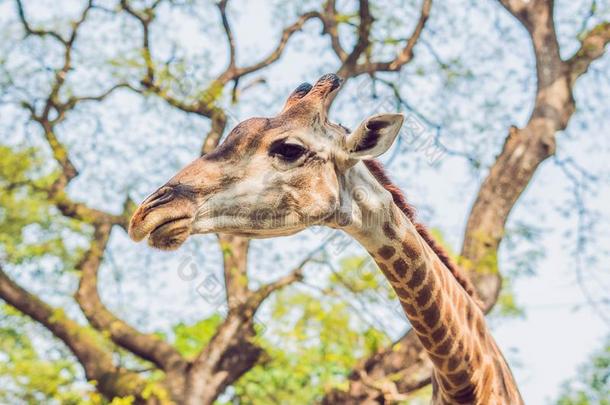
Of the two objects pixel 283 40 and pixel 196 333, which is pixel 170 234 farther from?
pixel 196 333

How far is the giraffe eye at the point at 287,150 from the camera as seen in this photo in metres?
3.81

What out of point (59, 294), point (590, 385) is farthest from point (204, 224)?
point (590, 385)

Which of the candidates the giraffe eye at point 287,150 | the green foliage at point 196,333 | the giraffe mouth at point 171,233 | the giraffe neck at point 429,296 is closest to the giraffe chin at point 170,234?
the giraffe mouth at point 171,233

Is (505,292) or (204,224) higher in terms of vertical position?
(505,292)

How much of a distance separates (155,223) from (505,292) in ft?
46.9

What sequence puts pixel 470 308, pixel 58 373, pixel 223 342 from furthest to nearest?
pixel 58 373 → pixel 223 342 → pixel 470 308

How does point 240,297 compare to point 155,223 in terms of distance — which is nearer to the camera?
point 155,223

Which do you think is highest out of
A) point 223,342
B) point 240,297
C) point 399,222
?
point 240,297

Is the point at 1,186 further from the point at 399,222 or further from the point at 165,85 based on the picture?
the point at 399,222

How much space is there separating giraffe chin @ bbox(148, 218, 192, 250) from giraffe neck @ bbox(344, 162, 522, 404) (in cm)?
85

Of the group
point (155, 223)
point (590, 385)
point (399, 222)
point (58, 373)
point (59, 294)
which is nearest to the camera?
point (155, 223)

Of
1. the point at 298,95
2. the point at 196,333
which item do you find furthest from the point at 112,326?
the point at 298,95

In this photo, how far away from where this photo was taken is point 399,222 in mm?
4008

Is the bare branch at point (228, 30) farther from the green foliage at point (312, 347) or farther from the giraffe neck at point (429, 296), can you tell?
the giraffe neck at point (429, 296)
